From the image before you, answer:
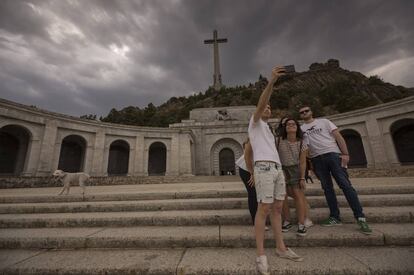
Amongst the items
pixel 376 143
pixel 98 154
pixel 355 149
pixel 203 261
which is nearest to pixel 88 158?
pixel 98 154

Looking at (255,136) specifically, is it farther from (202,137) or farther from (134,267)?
(202,137)

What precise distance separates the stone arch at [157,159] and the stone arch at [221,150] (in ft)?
20.7

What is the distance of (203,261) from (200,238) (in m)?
0.49

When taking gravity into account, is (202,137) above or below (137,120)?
below

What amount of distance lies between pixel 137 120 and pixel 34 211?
124ft

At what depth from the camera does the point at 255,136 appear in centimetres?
255

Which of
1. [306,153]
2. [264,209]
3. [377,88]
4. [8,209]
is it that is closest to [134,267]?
[264,209]

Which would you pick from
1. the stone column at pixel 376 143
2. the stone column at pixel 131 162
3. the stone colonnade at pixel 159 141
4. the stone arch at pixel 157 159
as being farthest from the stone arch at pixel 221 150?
the stone column at pixel 376 143

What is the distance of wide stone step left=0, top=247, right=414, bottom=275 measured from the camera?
81.3 inches

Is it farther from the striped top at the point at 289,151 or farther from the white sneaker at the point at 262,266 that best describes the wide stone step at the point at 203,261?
the striped top at the point at 289,151

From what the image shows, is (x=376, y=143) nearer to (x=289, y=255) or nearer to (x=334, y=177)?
(x=334, y=177)

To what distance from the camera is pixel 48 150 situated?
16266 millimetres

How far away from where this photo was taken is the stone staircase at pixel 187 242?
2.18m

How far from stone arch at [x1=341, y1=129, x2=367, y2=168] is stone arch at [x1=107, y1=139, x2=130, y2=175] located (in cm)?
2633
